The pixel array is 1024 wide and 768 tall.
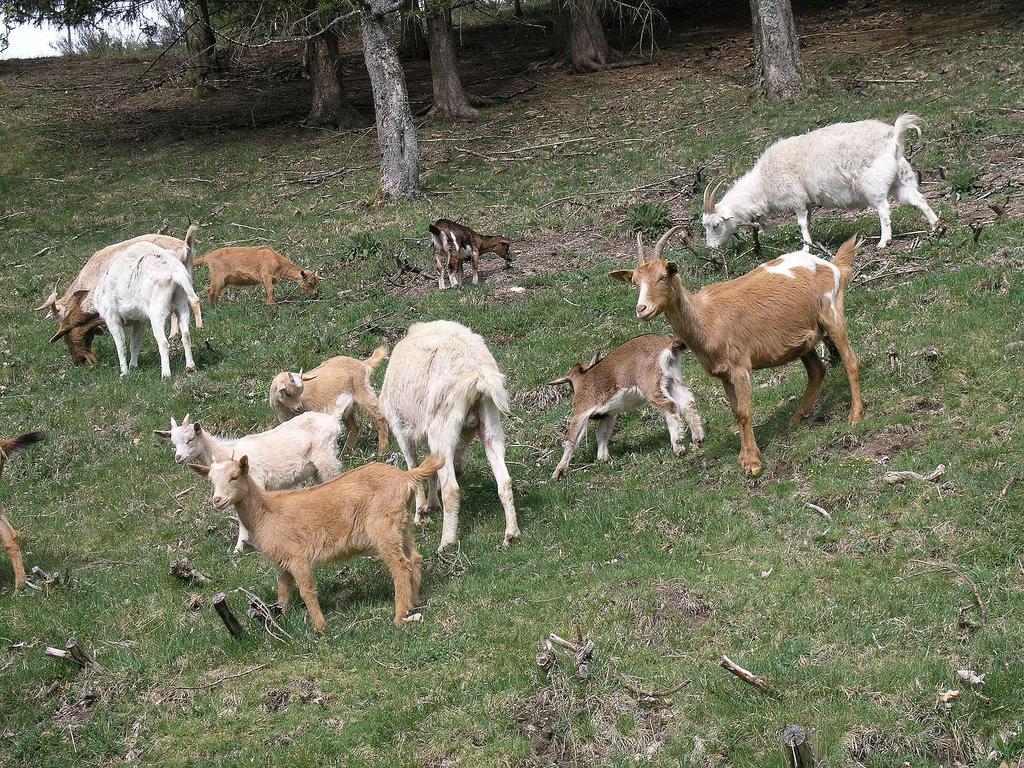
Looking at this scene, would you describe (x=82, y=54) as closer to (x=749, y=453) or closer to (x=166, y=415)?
(x=166, y=415)

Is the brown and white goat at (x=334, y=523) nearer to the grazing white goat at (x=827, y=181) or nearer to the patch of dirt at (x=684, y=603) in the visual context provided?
the patch of dirt at (x=684, y=603)

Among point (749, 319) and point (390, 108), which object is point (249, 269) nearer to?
point (390, 108)

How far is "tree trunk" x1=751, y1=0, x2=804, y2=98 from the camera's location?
2212 cm

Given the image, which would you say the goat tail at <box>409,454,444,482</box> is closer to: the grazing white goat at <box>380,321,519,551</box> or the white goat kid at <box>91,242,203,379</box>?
the grazing white goat at <box>380,321,519,551</box>

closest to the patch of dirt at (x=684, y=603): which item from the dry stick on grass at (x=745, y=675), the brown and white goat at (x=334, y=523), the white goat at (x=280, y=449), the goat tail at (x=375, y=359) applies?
the dry stick on grass at (x=745, y=675)

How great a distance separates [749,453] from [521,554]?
2.03 metres

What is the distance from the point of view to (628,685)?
651cm

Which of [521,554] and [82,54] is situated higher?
[82,54]

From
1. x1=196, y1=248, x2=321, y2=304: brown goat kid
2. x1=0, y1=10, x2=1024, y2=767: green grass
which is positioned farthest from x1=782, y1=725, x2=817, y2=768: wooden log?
x1=196, y1=248, x2=321, y2=304: brown goat kid

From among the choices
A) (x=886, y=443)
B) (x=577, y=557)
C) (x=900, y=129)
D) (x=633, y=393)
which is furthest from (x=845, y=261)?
(x=900, y=129)

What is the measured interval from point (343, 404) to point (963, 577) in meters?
6.19

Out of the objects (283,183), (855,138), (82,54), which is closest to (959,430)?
(855,138)

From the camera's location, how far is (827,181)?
1391 centimetres

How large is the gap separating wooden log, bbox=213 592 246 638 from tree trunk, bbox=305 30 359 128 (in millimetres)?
→ 20862
